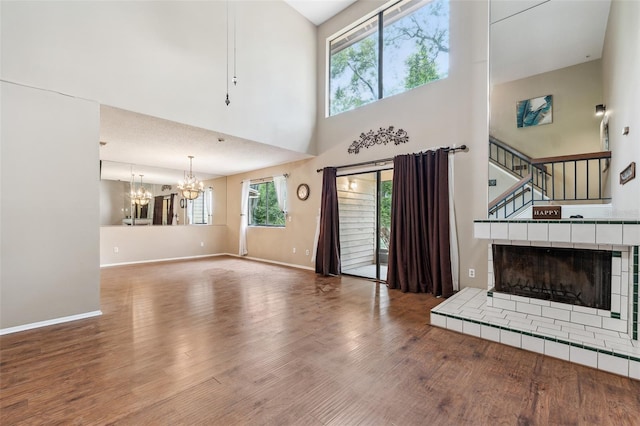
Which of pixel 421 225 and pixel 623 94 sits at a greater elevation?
pixel 623 94

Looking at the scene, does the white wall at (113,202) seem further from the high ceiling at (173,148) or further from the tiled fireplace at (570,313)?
the tiled fireplace at (570,313)

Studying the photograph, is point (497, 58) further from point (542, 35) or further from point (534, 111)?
point (534, 111)

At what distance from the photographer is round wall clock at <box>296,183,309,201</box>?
5973 millimetres

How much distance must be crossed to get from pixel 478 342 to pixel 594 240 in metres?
1.30

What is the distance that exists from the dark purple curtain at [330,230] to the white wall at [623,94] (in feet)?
12.1

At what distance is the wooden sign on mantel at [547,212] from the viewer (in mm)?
2679

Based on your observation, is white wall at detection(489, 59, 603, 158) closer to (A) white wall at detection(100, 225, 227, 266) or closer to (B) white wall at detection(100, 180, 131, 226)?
(A) white wall at detection(100, 225, 227, 266)

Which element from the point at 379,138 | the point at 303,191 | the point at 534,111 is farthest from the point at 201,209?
the point at 534,111

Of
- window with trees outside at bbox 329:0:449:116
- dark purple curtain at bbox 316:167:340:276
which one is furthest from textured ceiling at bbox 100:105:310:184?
window with trees outside at bbox 329:0:449:116

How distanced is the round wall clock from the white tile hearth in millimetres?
3654

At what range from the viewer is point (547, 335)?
2.25 m

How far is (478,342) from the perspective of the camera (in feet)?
8.05

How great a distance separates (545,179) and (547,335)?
69.4 inches

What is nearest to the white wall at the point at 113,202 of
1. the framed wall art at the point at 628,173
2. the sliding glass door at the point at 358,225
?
the sliding glass door at the point at 358,225
